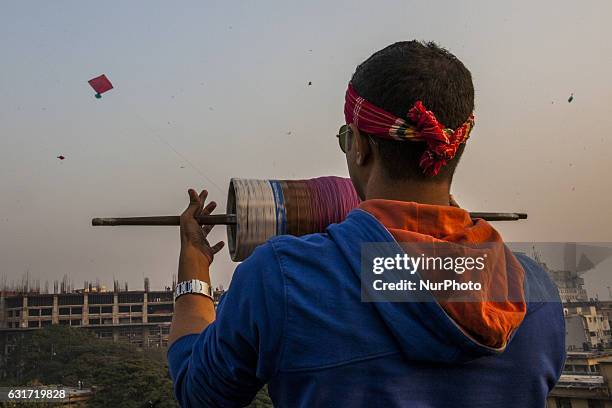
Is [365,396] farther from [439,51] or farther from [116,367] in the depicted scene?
[116,367]

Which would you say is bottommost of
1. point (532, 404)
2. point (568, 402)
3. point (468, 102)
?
point (568, 402)

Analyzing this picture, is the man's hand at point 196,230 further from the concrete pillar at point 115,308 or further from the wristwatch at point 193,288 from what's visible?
the concrete pillar at point 115,308

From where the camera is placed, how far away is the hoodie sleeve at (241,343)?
3.28 feet

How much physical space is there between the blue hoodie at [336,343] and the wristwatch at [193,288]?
0.22m

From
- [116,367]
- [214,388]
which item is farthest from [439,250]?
[116,367]

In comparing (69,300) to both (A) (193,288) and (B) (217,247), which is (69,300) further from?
(A) (193,288)

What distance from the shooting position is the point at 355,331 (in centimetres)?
100

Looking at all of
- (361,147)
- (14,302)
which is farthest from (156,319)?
(361,147)

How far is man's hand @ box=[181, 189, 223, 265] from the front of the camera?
4.87 ft

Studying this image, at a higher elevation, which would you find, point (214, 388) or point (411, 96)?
point (411, 96)

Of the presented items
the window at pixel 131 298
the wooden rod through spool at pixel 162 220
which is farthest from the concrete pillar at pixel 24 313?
the wooden rod through spool at pixel 162 220

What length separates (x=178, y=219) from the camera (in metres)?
1.81

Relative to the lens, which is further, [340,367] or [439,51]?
[439,51]

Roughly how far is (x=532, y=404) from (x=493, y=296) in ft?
0.60
